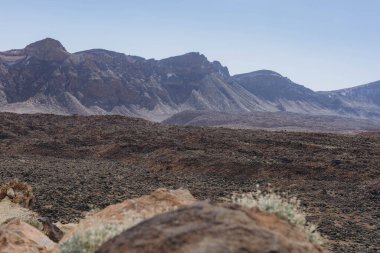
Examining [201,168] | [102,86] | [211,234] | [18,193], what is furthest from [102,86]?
[211,234]

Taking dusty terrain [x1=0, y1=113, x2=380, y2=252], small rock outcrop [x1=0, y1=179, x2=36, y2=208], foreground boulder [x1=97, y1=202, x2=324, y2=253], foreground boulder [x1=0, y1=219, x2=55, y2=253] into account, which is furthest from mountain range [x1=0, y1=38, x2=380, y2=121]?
foreground boulder [x1=97, y1=202, x2=324, y2=253]

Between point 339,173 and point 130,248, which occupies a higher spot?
point 130,248

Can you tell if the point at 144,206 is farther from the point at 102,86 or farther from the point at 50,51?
the point at 50,51

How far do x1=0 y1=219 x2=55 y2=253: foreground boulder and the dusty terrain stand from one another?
711 cm

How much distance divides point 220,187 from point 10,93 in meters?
112

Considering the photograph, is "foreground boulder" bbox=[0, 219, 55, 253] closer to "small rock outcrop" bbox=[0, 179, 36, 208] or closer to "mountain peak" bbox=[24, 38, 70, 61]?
"small rock outcrop" bbox=[0, 179, 36, 208]

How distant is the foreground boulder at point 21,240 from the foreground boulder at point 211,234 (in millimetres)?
3289

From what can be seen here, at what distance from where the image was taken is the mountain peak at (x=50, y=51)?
13875cm

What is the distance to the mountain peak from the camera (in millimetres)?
138750

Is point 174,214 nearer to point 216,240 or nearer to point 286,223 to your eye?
point 216,240

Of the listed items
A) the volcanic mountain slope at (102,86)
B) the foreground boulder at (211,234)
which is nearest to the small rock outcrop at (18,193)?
the foreground boulder at (211,234)

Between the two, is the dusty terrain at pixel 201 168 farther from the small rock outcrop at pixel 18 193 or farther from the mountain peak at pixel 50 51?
the mountain peak at pixel 50 51

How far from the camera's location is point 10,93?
12450cm

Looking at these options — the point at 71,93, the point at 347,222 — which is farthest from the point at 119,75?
the point at 347,222
